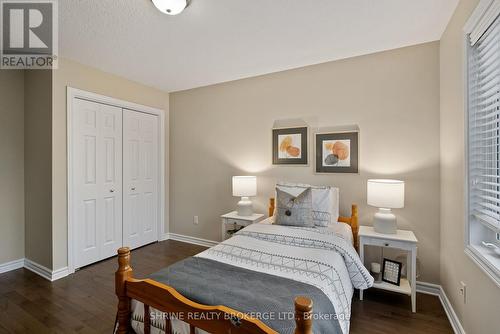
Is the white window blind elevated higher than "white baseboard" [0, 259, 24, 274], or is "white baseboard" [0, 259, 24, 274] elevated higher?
the white window blind

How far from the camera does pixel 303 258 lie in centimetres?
167

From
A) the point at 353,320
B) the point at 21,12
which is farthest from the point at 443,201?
the point at 21,12

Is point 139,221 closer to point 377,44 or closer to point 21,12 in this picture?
point 21,12

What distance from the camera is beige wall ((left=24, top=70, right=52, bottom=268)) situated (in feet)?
8.80

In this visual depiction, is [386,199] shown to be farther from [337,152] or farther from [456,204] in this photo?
[337,152]

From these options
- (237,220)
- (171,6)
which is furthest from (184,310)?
(171,6)

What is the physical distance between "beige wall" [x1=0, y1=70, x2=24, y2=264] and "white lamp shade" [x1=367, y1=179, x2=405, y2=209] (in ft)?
13.4

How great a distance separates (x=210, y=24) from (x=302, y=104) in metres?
1.41

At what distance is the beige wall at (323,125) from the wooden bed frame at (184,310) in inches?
76.0

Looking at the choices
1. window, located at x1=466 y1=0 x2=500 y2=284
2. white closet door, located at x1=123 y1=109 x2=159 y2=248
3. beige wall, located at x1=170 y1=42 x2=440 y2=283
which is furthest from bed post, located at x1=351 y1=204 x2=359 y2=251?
white closet door, located at x1=123 y1=109 x2=159 y2=248

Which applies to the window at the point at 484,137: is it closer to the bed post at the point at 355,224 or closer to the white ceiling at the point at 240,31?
the white ceiling at the point at 240,31

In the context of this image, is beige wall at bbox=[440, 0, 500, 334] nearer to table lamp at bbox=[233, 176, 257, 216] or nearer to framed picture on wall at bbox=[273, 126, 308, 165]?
framed picture on wall at bbox=[273, 126, 308, 165]

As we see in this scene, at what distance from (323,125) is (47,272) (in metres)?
3.52

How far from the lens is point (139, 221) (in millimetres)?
3617
